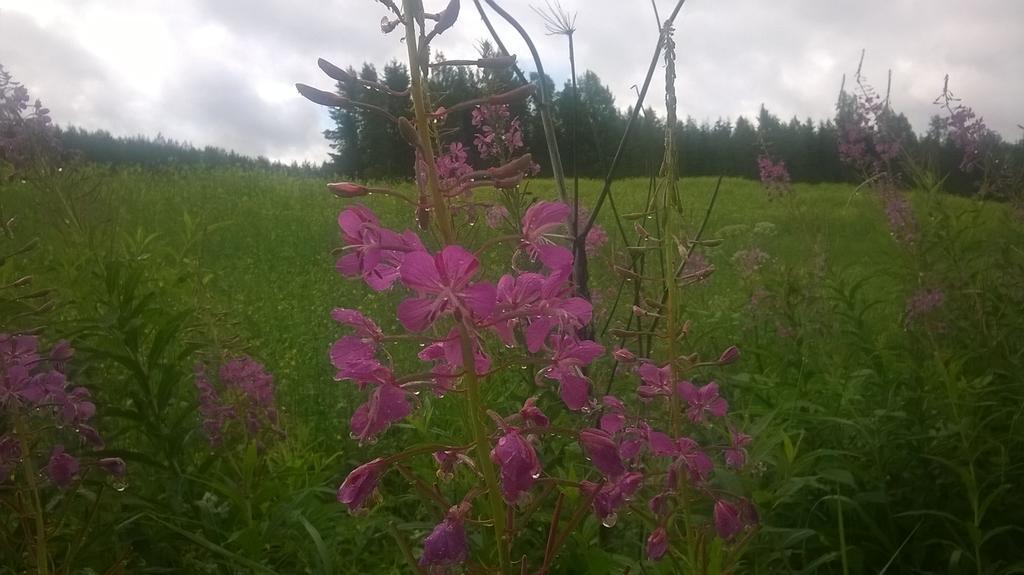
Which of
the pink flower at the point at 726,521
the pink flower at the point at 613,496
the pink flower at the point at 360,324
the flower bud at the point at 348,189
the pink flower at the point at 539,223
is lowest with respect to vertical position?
the pink flower at the point at 726,521

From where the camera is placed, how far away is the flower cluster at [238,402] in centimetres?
194

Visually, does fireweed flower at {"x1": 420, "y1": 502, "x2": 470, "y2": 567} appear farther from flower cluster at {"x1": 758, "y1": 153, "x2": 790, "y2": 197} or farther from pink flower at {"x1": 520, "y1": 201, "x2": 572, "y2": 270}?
flower cluster at {"x1": 758, "y1": 153, "x2": 790, "y2": 197}

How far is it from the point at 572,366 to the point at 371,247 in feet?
0.70

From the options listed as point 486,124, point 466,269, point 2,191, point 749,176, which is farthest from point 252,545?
point 749,176

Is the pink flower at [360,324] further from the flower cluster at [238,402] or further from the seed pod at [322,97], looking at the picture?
the flower cluster at [238,402]

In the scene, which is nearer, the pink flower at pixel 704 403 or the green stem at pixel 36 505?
the green stem at pixel 36 505

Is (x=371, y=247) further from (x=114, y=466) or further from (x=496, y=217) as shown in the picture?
(x=496, y=217)

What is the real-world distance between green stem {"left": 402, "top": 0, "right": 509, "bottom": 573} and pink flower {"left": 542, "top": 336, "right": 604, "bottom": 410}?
0.26 ft

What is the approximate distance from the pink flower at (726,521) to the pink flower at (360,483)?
0.49 metres

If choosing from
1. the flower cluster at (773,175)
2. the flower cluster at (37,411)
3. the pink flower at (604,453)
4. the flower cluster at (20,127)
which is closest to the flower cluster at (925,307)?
the flower cluster at (773,175)

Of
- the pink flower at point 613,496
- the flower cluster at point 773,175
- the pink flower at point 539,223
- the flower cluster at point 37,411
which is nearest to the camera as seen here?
the pink flower at point 539,223

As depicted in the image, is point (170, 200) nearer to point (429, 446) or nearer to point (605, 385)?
point (605, 385)

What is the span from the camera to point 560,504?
2.16 ft

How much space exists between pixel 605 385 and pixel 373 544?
0.65m
